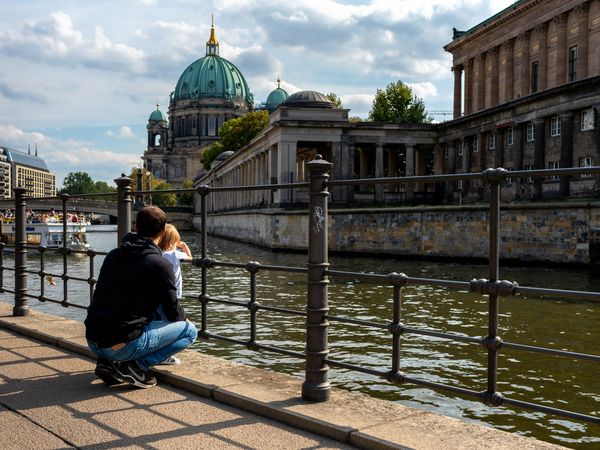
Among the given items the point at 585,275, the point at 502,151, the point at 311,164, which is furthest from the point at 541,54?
the point at 311,164

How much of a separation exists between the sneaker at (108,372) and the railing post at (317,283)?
149 centimetres

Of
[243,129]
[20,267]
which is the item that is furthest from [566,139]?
[243,129]

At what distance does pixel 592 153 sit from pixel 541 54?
1757 centimetres

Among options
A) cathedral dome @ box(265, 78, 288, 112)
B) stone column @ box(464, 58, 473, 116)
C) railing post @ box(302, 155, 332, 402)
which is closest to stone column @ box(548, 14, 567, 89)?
stone column @ box(464, 58, 473, 116)

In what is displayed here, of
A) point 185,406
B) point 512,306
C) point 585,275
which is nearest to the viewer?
point 185,406

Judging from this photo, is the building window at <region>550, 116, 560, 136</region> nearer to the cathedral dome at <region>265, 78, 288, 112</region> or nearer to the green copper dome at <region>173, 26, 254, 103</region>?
the cathedral dome at <region>265, 78, 288, 112</region>

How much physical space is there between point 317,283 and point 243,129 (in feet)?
294

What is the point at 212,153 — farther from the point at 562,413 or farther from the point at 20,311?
the point at 562,413

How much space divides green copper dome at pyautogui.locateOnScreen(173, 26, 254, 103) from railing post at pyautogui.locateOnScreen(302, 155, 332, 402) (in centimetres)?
15190

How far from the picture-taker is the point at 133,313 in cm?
573

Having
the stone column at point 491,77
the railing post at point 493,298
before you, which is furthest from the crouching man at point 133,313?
the stone column at point 491,77

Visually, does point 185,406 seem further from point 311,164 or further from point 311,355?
point 311,164

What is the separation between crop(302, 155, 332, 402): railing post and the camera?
218 inches

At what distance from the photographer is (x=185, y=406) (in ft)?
18.0
